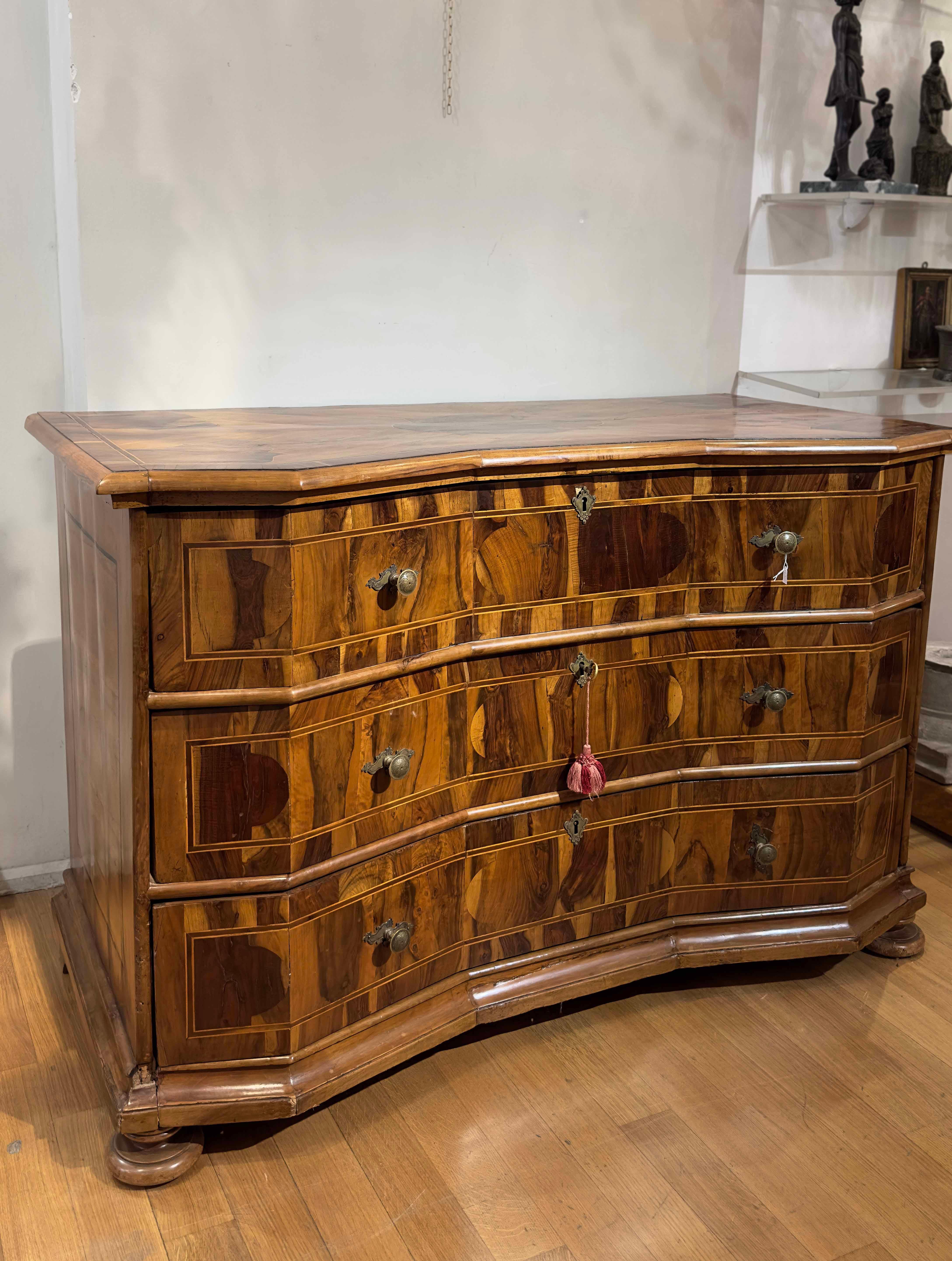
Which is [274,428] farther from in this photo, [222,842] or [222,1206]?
[222,1206]

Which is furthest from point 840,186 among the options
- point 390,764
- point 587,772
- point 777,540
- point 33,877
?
point 33,877

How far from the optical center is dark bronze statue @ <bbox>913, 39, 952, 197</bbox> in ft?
9.10

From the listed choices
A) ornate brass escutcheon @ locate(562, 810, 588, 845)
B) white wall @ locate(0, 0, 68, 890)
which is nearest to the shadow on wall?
white wall @ locate(0, 0, 68, 890)

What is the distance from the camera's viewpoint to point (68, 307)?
84.3 inches

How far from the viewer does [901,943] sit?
7.46 feet

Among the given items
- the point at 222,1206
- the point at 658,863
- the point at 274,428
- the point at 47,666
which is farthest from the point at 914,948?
the point at 47,666

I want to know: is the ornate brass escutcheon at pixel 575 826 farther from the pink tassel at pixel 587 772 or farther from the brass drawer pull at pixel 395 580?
the brass drawer pull at pixel 395 580

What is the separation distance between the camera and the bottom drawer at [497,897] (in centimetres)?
163

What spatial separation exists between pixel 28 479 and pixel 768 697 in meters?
1.46

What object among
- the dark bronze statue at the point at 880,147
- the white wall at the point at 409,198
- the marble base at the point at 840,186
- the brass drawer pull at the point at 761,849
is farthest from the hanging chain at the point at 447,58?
the brass drawer pull at the point at 761,849

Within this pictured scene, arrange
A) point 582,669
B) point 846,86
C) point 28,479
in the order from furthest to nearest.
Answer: point 846,86 → point 28,479 → point 582,669

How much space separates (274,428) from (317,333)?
0.43 m

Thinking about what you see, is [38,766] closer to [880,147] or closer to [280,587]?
[280,587]

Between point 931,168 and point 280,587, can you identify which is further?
point 931,168
